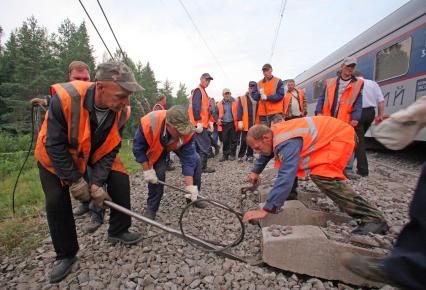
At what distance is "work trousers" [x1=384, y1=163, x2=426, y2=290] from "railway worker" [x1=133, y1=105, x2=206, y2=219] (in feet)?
6.93

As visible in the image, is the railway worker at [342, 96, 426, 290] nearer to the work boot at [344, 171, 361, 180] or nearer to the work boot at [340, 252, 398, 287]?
the work boot at [340, 252, 398, 287]

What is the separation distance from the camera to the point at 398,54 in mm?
5801

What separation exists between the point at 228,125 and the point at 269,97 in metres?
2.03

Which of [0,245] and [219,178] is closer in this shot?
[0,245]

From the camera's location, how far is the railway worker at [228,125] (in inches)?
293

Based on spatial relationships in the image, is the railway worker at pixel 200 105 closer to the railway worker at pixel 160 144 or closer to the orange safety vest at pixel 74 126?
the railway worker at pixel 160 144

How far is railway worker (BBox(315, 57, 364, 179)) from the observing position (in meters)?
4.21

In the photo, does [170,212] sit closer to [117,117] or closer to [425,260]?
[117,117]

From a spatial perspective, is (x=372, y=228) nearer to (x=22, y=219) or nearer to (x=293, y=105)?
(x=22, y=219)

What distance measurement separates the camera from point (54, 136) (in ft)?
6.34

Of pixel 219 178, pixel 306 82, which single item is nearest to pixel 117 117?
pixel 219 178

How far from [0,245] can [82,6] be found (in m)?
2.80

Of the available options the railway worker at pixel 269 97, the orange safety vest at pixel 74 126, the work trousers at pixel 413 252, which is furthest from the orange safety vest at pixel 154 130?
the railway worker at pixel 269 97

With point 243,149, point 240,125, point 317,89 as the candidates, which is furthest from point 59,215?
point 317,89
